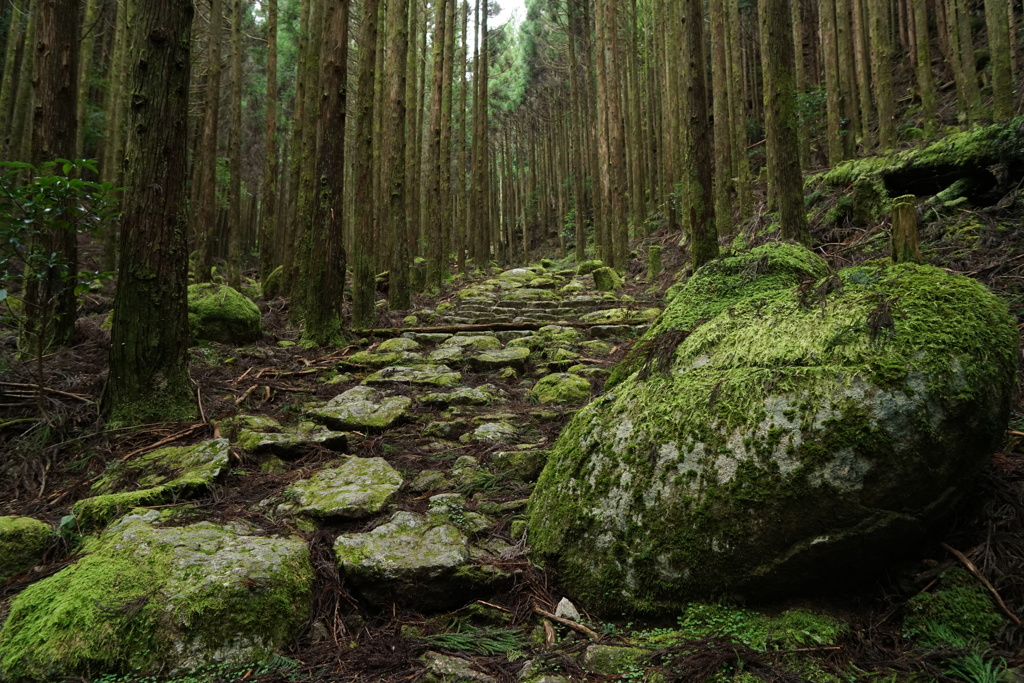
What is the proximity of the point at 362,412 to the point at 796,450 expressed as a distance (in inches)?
133

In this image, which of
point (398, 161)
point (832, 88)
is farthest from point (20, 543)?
point (832, 88)

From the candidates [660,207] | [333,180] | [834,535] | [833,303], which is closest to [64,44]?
[333,180]

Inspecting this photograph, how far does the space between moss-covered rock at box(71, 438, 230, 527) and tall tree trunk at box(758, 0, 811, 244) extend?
6.00 m

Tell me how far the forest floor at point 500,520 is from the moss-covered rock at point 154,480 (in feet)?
0.39

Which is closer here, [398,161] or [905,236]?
[905,236]

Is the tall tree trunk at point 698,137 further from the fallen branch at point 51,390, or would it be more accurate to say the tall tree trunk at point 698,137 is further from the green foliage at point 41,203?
the fallen branch at point 51,390

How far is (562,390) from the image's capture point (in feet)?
15.4

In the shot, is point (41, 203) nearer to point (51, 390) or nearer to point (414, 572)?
point (51, 390)

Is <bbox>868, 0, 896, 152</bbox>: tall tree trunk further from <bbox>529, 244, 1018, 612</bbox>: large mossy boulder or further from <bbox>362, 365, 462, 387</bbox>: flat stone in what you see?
<bbox>529, 244, 1018, 612</bbox>: large mossy boulder

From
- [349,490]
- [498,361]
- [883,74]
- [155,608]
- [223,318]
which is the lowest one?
[155,608]

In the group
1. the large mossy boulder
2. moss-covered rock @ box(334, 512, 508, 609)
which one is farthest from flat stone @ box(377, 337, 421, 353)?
the large mossy boulder

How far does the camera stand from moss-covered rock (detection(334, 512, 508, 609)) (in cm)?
221

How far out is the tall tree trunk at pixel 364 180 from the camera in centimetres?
789

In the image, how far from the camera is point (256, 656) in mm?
1907
